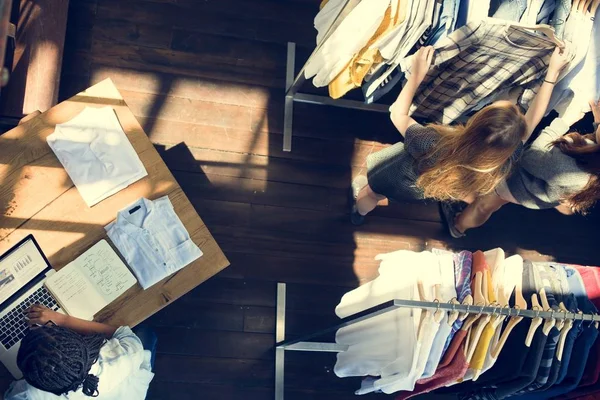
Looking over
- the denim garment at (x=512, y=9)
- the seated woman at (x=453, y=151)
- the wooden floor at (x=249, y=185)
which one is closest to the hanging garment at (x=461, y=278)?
the seated woman at (x=453, y=151)

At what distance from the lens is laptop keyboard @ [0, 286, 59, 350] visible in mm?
1932

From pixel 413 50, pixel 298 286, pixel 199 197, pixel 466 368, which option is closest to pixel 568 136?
pixel 413 50

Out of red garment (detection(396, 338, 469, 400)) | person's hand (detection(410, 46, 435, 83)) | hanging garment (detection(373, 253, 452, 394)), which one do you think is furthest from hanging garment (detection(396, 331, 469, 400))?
person's hand (detection(410, 46, 435, 83))

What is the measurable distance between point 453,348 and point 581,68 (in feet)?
4.31

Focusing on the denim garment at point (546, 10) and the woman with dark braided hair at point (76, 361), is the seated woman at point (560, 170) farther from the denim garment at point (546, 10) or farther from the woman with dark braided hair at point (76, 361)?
the woman with dark braided hair at point (76, 361)

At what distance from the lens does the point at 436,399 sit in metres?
3.06

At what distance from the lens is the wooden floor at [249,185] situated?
2.88m

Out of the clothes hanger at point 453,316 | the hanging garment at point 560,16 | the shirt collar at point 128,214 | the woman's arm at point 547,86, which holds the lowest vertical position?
the clothes hanger at point 453,316

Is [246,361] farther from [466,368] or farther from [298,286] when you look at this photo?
[466,368]

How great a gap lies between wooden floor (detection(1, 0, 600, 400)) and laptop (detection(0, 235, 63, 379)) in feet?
2.87

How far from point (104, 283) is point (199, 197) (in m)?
1.03

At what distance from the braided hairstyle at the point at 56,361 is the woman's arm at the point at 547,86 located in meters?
1.80

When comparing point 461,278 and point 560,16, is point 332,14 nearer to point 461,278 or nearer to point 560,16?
point 560,16

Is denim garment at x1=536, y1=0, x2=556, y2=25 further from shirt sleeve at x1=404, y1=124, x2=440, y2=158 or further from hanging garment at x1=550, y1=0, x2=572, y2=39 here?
shirt sleeve at x1=404, y1=124, x2=440, y2=158
